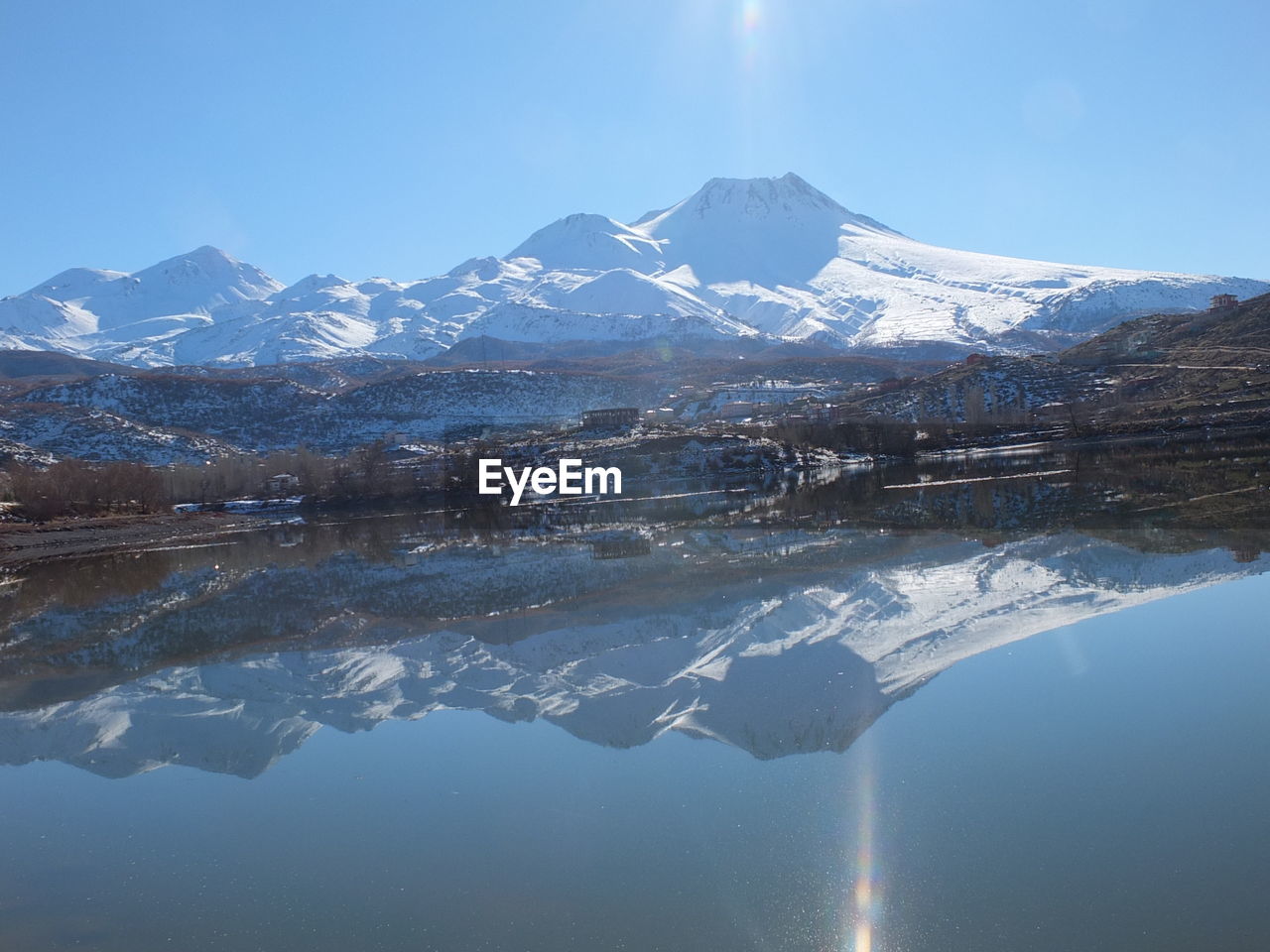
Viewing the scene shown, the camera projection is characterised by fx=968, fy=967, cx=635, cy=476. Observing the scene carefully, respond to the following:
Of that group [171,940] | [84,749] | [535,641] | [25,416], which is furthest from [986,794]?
[25,416]

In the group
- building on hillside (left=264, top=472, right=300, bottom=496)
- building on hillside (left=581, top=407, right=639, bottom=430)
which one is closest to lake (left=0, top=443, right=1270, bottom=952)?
building on hillside (left=264, top=472, right=300, bottom=496)

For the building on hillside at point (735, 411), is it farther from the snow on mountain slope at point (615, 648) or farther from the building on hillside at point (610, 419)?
the snow on mountain slope at point (615, 648)

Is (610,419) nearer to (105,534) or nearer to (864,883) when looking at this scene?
(105,534)

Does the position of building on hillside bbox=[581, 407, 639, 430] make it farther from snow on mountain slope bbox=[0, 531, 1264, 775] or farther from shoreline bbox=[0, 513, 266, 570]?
snow on mountain slope bbox=[0, 531, 1264, 775]

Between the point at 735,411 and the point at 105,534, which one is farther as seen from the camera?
the point at 735,411

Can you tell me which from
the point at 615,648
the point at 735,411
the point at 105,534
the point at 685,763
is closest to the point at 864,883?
the point at 685,763

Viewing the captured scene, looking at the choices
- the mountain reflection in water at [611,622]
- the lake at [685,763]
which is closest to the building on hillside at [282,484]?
the mountain reflection in water at [611,622]
